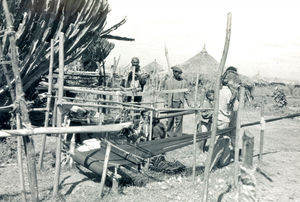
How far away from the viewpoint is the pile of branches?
20.0ft

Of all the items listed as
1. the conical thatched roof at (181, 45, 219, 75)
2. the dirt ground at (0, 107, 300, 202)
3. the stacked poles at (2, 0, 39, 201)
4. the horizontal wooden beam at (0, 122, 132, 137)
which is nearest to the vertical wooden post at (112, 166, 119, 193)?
the dirt ground at (0, 107, 300, 202)

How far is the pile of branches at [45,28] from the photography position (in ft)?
20.0

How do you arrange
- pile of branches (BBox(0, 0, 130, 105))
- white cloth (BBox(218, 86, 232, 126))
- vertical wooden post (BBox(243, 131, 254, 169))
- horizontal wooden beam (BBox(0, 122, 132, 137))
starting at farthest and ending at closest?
1. white cloth (BBox(218, 86, 232, 126))
2. pile of branches (BBox(0, 0, 130, 105))
3. vertical wooden post (BBox(243, 131, 254, 169))
4. horizontal wooden beam (BBox(0, 122, 132, 137))

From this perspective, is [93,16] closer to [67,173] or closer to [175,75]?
[175,75]

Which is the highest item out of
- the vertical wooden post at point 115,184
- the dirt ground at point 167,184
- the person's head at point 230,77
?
the person's head at point 230,77

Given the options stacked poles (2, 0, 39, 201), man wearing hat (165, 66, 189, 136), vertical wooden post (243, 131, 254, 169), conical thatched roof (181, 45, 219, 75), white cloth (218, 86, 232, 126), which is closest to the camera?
stacked poles (2, 0, 39, 201)

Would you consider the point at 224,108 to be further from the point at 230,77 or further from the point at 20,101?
the point at 20,101

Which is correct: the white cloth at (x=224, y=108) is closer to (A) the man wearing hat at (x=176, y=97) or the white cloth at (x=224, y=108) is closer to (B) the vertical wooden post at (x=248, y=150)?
(A) the man wearing hat at (x=176, y=97)

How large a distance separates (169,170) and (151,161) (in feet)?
1.54

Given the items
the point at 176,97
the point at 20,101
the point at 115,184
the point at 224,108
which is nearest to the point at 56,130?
the point at 20,101

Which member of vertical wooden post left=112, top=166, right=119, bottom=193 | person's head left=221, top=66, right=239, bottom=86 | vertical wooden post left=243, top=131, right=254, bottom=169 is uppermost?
person's head left=221, top=66, right=239, bottom=86

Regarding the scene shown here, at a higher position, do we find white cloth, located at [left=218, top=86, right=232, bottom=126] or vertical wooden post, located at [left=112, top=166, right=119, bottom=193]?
white cloth, located at [left=218, top=86, right=232, bottom=126]

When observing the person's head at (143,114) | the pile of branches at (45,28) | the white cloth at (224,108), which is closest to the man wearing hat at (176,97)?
the person's head at (143,114)

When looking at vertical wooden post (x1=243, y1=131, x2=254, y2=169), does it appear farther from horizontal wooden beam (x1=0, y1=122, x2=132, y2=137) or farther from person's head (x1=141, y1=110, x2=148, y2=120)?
person's head (x1=141, y1=110, x2=148, y2=120)
